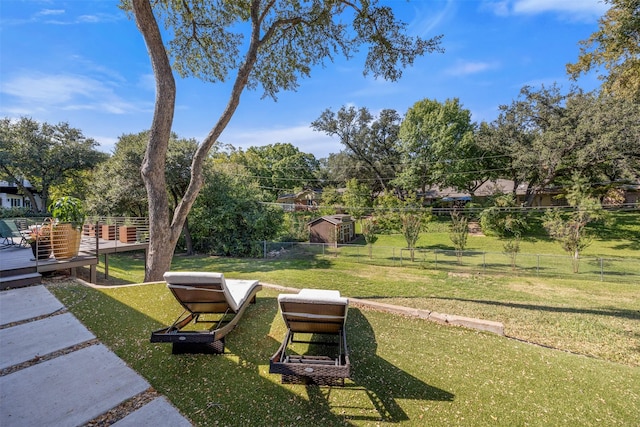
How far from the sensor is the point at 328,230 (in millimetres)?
22297

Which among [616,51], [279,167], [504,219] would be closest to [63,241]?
[616,51]

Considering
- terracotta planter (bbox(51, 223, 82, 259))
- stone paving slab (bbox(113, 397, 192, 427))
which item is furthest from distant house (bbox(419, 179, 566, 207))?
stone paving slab (bbox(113, 397, 192, 427))

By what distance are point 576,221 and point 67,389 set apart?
22266 mm

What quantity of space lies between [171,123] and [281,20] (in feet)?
12.8

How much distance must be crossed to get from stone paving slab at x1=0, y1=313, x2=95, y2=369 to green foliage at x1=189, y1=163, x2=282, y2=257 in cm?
1242

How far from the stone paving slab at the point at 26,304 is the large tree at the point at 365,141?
28064mm

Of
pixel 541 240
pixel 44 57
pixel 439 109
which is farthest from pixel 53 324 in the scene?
pixel 439 109

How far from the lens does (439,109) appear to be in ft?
95.5

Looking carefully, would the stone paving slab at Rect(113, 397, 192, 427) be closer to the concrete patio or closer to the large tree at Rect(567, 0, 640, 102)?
the concrete patio

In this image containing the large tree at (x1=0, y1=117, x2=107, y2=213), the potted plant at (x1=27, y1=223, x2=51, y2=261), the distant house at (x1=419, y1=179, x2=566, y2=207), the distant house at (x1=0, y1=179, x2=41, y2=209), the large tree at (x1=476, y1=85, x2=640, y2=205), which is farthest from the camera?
the distant house at (x1=0, y1=179, x2=41, y2=209)

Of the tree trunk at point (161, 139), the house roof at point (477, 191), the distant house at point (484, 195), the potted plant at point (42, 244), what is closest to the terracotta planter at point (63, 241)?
the potted plant at point (42, 244)

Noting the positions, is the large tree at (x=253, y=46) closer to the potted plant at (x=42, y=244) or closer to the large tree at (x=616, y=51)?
the potted plant at (x=42, y=244)

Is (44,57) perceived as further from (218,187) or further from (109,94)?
(218,187)

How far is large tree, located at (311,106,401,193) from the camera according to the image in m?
30.5
